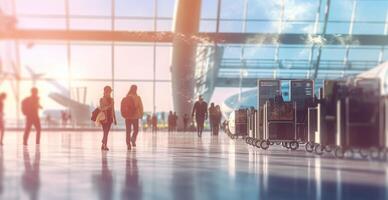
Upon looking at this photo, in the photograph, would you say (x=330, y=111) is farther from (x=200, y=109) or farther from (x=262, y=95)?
(x=200, y=109)

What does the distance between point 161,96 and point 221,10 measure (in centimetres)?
590

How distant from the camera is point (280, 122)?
11797 millimetres

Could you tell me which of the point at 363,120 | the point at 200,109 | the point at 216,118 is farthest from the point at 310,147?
the point at 216,118

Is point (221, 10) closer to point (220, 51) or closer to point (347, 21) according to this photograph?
point (220, 51)

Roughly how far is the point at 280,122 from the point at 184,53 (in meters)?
18.2

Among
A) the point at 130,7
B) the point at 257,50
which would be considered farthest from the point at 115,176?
the point at 130,7

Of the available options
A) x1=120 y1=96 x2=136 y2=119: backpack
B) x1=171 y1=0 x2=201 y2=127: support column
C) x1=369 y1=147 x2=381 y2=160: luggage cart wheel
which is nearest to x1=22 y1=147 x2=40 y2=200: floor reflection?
x1=369 y1=147 x2=381 y2=160: luggage cart wheel

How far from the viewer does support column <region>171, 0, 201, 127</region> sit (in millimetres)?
27781

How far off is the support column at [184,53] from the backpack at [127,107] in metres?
15.0

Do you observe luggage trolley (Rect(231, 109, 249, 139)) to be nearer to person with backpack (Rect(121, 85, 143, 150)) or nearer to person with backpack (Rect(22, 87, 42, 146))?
person with backpack (Rect(121, 85, 143, 150))

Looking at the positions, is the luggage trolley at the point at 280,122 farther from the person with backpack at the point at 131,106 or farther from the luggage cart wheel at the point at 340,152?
the luggage cart wheel at the point at 340,152

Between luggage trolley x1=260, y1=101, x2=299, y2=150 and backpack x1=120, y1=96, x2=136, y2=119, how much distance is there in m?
2.90

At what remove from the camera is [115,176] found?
6.04 m

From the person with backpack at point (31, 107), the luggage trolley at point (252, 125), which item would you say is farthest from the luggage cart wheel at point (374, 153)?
the person with backpack at point (31, 107)
